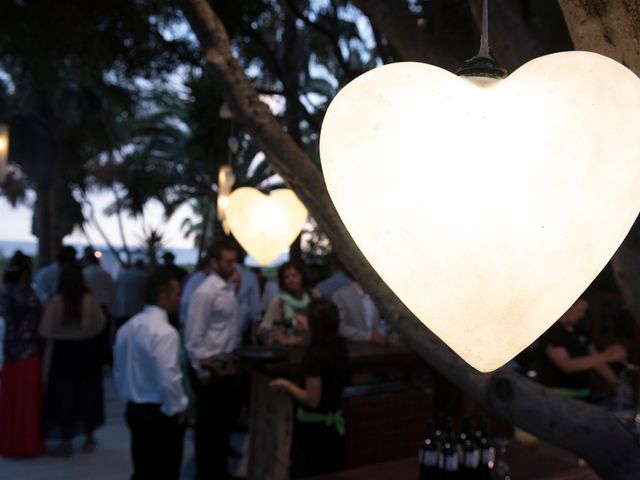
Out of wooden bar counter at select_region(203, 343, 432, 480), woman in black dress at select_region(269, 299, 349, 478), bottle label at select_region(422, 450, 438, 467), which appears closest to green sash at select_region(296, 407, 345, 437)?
woman in black dress at select_region(269, 299, 349, 478)

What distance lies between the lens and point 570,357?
4312mm

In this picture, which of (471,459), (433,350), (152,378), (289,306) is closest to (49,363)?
(289,306)

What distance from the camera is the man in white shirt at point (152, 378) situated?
3.53 meters

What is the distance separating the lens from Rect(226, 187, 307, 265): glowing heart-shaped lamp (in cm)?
368

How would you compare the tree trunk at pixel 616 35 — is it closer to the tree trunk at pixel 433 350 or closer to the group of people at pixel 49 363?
the tree trunk at pixel 433 350

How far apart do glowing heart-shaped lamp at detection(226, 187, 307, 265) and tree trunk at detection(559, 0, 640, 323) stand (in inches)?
96.7

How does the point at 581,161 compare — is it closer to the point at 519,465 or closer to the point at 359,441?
the point at 519,465

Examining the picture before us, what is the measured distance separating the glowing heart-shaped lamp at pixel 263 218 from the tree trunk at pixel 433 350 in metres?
1.39

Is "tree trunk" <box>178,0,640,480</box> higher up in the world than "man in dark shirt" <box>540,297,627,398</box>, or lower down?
higher up

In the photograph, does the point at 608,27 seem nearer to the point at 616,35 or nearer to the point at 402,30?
the point at 616,35

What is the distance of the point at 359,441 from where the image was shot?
4.52 meters

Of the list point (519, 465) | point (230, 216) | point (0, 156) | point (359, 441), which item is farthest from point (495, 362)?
point (0, 156)

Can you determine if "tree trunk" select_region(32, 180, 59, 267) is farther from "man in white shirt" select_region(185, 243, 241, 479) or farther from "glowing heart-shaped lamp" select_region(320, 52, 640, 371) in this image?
"glowing heart-shaped lamp" select_region(320, 52, 640, 371)

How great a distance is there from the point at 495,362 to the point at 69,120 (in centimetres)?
1620
